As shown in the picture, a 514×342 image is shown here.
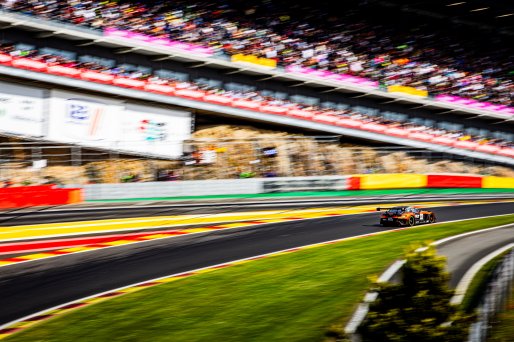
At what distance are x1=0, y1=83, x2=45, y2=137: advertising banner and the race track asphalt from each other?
49.7 ft

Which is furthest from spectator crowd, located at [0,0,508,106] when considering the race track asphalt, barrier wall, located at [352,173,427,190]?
the race track asphalt

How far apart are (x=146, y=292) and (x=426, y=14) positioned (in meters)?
35.5

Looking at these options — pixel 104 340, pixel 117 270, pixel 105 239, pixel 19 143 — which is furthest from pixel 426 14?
pixel 104 340

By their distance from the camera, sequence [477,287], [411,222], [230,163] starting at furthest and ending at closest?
[230,163] → [411,222] → [477,287]

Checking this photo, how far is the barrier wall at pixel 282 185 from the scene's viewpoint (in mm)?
32469

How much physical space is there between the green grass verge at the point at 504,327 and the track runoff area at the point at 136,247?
8618mm

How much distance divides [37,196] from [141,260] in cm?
1230

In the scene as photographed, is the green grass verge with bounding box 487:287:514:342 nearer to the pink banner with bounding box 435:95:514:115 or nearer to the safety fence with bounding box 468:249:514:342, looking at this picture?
the safety fence with bounding box 468:249:514:342

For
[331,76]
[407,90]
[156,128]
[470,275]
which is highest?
[331,76]

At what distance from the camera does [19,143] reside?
3178 cm

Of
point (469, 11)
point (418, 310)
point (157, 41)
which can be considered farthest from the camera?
point (469, 11)

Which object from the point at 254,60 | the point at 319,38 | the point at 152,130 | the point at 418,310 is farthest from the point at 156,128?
the point at 418,310

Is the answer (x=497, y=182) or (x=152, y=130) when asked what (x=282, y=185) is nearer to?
(x=152, y=130)

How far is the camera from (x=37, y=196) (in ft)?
97.2
